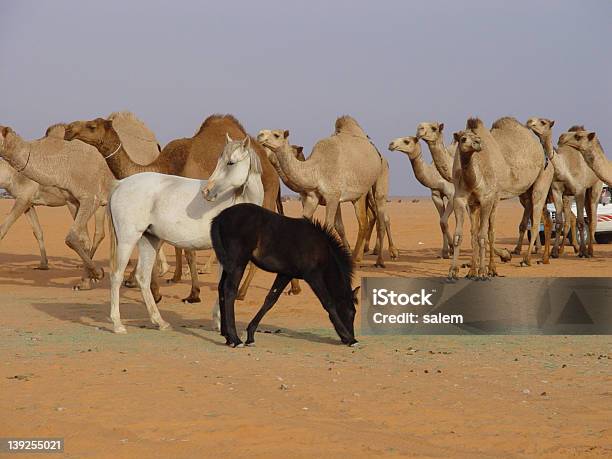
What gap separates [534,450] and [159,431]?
7.01 ft

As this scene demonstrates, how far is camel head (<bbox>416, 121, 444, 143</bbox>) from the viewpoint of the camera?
1731 centimetres

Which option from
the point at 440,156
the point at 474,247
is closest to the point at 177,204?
the point at 474,247

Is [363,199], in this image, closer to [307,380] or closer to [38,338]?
[38,338]

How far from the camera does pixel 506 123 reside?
18141 millimetres

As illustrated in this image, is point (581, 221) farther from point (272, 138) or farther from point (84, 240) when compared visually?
point (84, 240)

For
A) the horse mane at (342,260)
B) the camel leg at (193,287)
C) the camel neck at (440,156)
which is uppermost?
the camel neck at (440,156)

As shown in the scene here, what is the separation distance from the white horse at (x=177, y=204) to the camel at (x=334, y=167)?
5586mm

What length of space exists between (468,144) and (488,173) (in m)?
1.05

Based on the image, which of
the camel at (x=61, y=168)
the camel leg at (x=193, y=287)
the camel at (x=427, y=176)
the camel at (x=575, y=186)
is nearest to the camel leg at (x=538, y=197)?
the camel at (x=575, y=186)

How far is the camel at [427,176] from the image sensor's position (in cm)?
2002

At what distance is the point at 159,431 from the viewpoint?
619 centimetres

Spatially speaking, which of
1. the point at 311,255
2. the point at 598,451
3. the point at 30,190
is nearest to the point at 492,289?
the point at 311,255

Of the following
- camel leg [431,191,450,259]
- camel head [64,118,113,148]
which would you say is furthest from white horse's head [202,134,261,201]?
camel leg [431,191,450,259]

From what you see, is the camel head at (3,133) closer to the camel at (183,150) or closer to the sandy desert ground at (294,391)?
the camel at (183,150)
